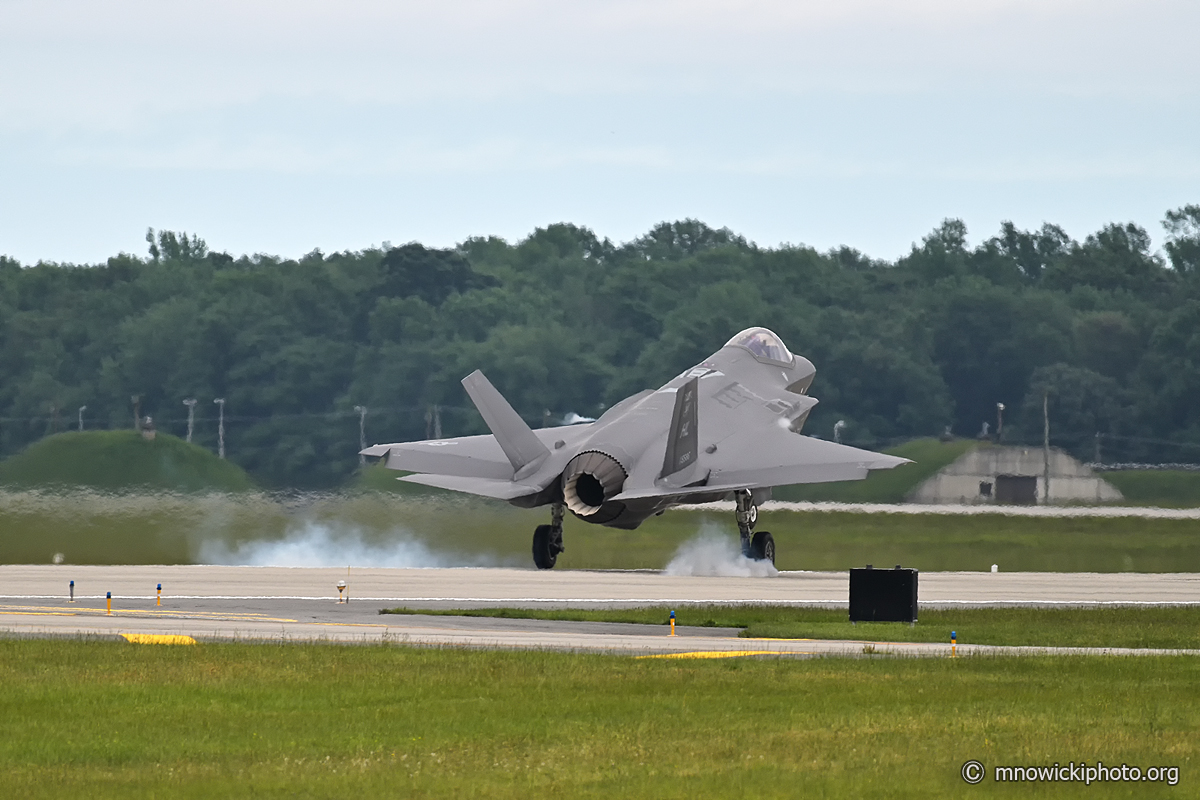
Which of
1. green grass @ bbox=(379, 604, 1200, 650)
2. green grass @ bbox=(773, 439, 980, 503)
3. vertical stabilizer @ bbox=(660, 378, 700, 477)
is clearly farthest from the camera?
green grass @ bbox=(773, 439, 980, 503)

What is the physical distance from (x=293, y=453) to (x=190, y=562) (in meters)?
18.5

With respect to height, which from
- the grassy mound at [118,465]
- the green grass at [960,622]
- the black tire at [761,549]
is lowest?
the green grass at [960,622]

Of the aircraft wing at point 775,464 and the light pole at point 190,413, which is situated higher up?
the light pole at point 190,413

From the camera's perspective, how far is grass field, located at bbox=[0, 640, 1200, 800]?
1662 centimetres

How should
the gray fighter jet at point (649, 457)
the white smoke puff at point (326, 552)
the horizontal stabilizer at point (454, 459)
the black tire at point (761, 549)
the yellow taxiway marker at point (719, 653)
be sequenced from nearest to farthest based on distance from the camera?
1. the yellow taxiway marker at point (719, 653)
2. the gray fighter jet at point (649, 457)
3. the black tire at point (761, 549)
4. the horizontal stabilizer at point (454, 459)
5. the white smoke puff at point (326, 552)

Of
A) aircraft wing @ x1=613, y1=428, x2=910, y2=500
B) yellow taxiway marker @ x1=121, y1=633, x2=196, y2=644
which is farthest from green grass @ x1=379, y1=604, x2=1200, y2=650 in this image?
aircraft wing @ x1=613, y1=428, x2=910, y2=500

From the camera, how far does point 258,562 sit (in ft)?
175

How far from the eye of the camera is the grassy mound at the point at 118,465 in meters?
50.2

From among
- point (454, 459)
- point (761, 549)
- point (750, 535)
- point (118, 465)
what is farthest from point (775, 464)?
point (118, 465)

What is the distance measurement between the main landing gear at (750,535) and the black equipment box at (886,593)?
15878mm

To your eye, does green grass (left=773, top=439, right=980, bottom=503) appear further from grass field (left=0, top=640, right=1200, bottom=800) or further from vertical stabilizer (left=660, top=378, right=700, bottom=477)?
grass field (left=0, top=640, right=1200, bottom=800)

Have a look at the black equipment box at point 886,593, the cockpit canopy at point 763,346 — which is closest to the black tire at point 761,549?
the cockpit canopy at point 763,346

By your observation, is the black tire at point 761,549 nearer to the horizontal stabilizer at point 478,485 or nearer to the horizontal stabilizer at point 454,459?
the horizontal stabilizer at point 478,485

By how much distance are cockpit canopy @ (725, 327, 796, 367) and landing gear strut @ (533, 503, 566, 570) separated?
7.76 m
